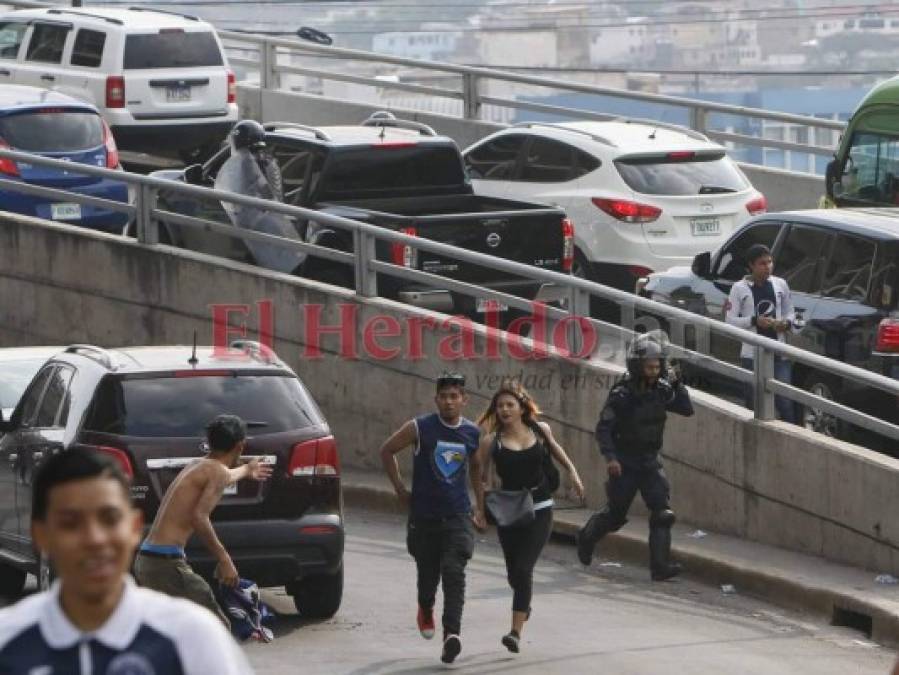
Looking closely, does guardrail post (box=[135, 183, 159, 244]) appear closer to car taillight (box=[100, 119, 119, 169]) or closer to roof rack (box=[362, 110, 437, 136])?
roof rack (box=[362, 110, 437, 136])

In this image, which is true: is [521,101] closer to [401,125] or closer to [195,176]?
[401,125]

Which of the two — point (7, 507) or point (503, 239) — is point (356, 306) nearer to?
point (503, 239)

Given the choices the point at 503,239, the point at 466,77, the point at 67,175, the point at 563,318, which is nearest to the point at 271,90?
the point at 466,77

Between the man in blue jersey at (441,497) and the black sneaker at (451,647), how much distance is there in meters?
0.09

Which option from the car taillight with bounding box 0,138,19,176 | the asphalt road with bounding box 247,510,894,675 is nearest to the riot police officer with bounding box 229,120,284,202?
the car taillight with bounding box 0,138,19,176

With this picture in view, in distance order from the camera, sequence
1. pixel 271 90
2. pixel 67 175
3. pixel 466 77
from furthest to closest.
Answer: pixel 271 90
pixel 466 77
pixel 67 175

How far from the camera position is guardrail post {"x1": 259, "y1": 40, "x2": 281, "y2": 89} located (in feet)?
99.2

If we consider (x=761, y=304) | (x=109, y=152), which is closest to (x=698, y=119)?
(x=109, y=152)

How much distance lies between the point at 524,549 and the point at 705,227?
30.1 ft

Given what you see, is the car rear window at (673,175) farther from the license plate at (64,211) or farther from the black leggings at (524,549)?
the black leggings at (524,549)

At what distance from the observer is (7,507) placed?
1234cm

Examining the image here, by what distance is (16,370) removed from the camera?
14805mm

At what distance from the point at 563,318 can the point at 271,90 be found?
15455mm

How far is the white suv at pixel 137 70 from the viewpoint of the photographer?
25.3m
